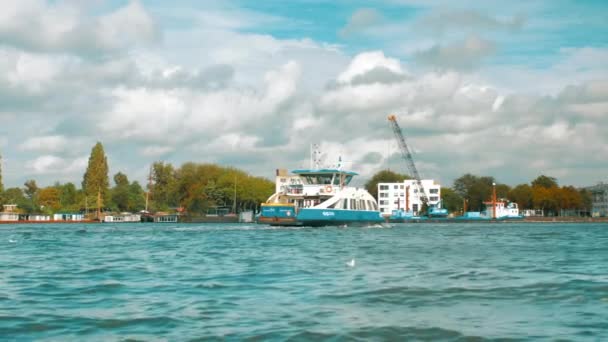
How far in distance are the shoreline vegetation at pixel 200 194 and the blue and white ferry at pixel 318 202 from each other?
221ft

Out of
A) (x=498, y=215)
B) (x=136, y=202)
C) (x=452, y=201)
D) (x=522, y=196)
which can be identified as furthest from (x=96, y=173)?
(x=522, y=196)

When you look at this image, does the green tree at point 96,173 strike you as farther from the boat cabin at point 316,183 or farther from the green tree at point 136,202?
the boat cabin at point 316,183

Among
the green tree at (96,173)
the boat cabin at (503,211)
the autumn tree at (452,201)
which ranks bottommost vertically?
the boat cabin at (503,211)

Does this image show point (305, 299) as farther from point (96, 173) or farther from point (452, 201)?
point (452, 201)

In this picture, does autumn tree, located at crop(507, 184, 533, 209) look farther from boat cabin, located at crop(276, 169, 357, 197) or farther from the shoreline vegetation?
boat cabin, located at crop(276, 169, 357, 197)

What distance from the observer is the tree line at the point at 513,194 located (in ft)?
563

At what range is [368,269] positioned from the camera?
68.4 ft

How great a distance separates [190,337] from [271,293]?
16.3ft

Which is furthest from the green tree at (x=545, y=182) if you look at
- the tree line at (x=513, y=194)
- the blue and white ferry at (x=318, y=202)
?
the blue and white ferry at (x=318, y=202)

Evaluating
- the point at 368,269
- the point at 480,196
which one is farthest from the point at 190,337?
the point at 480,196

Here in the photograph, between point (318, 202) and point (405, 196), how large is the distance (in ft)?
389

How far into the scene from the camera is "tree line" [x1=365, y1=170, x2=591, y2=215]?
563 ft

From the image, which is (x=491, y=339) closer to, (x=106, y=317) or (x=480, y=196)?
(x=106, y=317)

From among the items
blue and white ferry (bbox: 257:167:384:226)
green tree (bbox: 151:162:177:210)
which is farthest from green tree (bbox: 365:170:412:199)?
blue and white ferry (bbox: 257:167:384:226)
